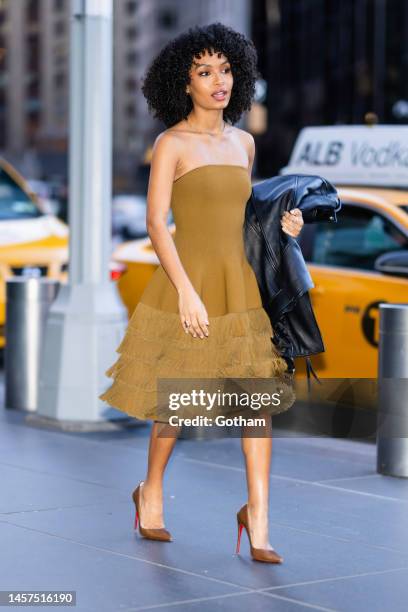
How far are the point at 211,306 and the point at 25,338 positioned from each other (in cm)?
444

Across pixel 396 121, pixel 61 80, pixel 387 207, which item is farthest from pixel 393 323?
pixel 61 80

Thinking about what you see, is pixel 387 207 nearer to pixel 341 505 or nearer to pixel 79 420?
pixel 79 420

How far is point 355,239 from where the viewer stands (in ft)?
30.4

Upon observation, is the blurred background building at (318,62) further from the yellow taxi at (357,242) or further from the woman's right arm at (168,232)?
the woman's right arm at (168,232)

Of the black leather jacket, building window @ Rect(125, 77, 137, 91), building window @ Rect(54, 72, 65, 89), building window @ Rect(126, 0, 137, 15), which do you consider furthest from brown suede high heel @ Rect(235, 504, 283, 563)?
A: building window @ Rect(54, 72, 65, 89)

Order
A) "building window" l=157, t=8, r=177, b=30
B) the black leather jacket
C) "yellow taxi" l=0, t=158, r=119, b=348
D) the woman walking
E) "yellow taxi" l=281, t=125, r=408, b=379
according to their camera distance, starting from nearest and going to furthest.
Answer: the woman walking < the black leather jacket < "yellow taxi" l=281, t=125, r=408, b=379 < "yellow taxi" l=0, t=158, r=119, b=348 < "building window" l=157, t=8, r=177, b=30

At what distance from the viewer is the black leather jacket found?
17.6 feet

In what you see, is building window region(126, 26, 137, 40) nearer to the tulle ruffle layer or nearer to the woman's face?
the woman's face

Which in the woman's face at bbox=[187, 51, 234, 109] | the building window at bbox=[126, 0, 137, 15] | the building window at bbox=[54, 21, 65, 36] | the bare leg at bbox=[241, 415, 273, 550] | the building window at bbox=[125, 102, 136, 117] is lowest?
the bare leg at bbox=[241, 415, 273, 550]

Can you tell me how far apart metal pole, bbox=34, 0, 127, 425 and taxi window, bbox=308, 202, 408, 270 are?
152cm

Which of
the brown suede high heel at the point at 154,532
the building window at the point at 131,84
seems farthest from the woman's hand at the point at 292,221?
the building window at the point at 131,84

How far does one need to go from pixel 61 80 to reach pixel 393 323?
508 ft

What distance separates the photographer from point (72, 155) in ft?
28.9
